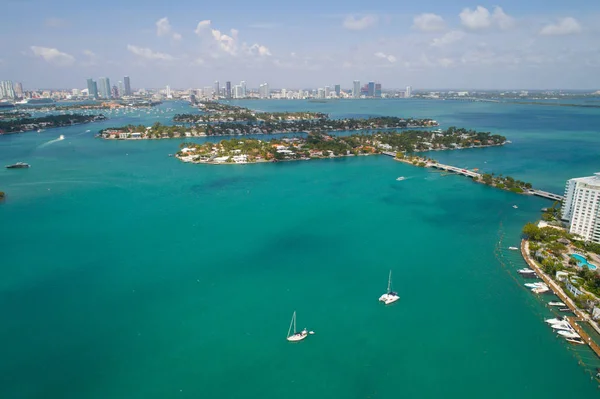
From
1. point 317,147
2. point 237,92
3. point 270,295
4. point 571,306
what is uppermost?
point 237,92

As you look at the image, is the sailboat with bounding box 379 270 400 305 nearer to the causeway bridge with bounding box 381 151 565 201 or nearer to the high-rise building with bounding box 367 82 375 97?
the causeway bridge with bounding box 381 151 565 201

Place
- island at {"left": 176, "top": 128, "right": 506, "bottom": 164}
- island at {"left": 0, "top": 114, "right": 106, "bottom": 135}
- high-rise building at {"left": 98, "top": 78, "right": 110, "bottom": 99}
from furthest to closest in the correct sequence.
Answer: high-rise building at {"left": 98, "top": 78, "right": 110, "bottom": 99}, island at {"left": 0, "top": 114, "right": 106, "bottom": 135}, island at {"left": 176, "top": 128, "right": 506, "bottom": 164}

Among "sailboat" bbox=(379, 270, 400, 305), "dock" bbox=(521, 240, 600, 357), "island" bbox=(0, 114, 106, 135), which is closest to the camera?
"dock" bbox=(521, 240, 600, 357)

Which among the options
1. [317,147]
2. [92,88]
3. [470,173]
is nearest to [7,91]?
[92,88]

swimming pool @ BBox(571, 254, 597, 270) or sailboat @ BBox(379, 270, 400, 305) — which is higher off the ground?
swimming pool @ BBox(571, 254, 597, 270)

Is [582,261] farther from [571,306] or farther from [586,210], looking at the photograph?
[586,210]

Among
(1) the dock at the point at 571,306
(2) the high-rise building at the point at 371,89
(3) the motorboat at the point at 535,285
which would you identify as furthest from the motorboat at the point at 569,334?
(2) the high-rise building at the point at 371,89

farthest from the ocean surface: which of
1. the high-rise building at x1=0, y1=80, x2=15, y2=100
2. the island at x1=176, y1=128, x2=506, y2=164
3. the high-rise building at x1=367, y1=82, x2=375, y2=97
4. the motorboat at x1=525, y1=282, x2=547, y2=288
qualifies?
the high-rise building at x1=367, y1=82, x2=375, y2=97
